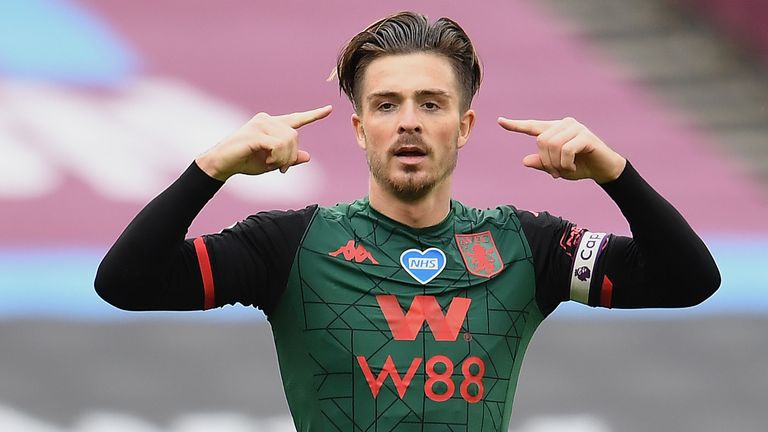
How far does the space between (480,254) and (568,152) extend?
402mm

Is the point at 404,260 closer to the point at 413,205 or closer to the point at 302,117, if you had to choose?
the point at 413,205

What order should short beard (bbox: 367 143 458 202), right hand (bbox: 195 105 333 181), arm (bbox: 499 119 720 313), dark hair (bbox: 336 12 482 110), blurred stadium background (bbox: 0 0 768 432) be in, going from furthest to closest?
blurred stadium background (bbox: 0 0 768 432)
dark hair (bbox: 336 12 482 110)
short beard (bbox: 367 143 458 202)
arm (bbox: 499 119 720 313)
right hand (bbox: 195 105 333 181)

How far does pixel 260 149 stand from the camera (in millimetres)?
2914

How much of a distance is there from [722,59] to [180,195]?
4905mm

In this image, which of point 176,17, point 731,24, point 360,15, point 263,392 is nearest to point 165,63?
point 176,17

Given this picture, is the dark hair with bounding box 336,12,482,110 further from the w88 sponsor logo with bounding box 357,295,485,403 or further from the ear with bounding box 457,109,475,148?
the w88 sponsor logo with bounding box 357,295,485,403

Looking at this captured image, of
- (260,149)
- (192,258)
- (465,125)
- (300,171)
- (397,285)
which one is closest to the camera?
(260,149)

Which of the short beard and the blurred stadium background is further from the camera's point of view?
the blurred stadium background

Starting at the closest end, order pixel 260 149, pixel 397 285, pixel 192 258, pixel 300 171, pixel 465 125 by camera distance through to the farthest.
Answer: pixel 260 149, pixel 192 258, pixel 397 285, pixel 465 125, pixel 300 171

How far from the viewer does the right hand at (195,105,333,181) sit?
2900 millimetres

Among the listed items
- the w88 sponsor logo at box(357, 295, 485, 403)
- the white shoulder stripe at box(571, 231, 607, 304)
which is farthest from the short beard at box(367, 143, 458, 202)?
the white shoulder stripe at box(571, 231, 607, 304)

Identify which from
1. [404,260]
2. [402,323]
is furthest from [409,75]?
[402,323]

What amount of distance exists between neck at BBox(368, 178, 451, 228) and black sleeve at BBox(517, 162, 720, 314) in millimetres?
212

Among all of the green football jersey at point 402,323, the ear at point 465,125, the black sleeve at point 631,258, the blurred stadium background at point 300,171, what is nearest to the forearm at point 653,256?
the black sleeve at point 631,258
